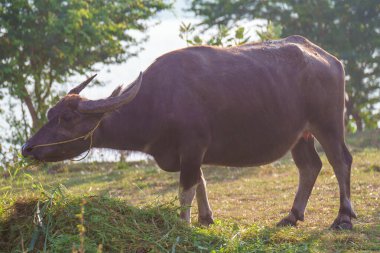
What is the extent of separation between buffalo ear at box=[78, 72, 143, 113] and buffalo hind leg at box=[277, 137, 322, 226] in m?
2.20

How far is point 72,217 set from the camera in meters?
4.86

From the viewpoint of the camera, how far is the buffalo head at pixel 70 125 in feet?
19.5

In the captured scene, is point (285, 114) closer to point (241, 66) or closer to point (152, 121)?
point (241, 66)

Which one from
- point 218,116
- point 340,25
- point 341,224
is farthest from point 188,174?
point 340,25

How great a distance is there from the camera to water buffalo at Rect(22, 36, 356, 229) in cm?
606

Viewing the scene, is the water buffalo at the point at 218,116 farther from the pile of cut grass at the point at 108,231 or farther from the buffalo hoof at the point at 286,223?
the pile of cut grass at the point at 108,231

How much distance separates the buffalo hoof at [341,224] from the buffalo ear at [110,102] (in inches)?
91.1

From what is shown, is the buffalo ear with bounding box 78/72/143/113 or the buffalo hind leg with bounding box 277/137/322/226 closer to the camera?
the buffalo ear with bounding box 78/72/143/113

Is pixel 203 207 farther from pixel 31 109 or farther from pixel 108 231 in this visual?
pixel 31 109

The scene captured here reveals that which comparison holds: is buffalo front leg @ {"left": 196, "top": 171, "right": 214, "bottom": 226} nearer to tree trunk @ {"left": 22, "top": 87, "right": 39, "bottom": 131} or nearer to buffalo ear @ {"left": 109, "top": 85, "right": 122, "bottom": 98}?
buffalo ear @ {"left": 109, "top": 85, "right": 122, "bottom": 98}

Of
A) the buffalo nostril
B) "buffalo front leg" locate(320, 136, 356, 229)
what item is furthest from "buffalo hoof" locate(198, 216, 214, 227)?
the buffalo nostril

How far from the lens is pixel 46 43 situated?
18344mm

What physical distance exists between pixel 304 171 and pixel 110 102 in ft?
8.00

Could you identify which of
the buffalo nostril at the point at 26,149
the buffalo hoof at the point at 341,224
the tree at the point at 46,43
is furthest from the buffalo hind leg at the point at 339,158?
the tree at the point at 46,43
